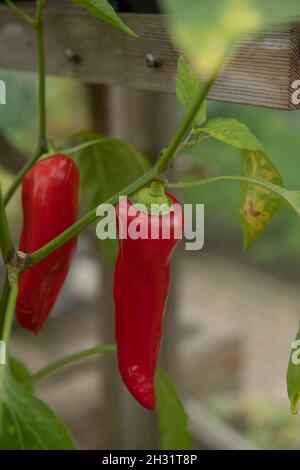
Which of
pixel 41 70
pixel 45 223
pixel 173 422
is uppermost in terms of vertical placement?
pixel 41 70

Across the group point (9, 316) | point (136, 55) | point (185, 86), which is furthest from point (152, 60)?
point (9, 316)

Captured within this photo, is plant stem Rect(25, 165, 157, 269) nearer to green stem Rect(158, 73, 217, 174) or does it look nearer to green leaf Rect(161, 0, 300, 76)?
green stem Rect(158, 73, 217, 174)

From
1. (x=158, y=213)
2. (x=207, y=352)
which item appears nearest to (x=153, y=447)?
(x=207, y=352)

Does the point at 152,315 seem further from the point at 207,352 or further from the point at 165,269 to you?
the point at 207,352

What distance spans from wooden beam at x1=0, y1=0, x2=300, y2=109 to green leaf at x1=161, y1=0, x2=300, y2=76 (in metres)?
0.20

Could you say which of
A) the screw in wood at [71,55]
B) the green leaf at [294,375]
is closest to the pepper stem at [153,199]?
the green leaf at [294,375]

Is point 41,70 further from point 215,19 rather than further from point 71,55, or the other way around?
point 215,19

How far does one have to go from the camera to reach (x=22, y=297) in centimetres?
55

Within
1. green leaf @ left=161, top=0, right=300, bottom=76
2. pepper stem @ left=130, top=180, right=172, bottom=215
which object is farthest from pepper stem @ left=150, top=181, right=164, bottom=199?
green leaf @ left=161, top=0, right=300, bottom=76

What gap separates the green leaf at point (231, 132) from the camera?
44cm

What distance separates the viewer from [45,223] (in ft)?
1.73

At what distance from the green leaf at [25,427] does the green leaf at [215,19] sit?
0.31m

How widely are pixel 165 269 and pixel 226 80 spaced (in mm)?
131

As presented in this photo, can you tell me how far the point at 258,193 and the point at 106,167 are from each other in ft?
0.67
